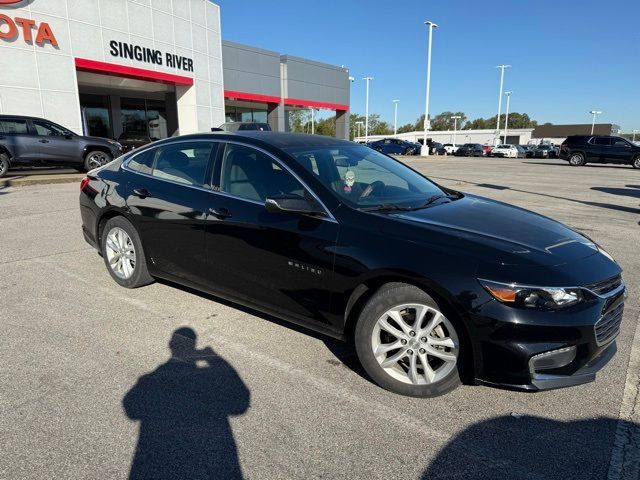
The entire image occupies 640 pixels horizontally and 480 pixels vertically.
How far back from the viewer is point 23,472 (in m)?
2.25

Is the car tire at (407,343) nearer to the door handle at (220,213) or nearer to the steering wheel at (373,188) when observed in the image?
the steering wheel at (373,188)

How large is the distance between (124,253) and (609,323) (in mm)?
4241

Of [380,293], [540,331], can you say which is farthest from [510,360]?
[380,293]

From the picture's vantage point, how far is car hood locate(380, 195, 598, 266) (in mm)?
2758

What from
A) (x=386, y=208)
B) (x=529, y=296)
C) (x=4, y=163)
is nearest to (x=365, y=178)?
(x=386, y=208)

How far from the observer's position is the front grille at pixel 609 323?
2717mm

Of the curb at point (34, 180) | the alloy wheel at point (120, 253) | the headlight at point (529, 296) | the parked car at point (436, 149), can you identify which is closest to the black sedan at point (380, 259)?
the headlight at point (529, 296)

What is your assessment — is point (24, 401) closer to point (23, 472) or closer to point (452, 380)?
point (23, 472)

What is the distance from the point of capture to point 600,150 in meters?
27.6

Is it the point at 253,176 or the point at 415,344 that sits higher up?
the point at 253,176

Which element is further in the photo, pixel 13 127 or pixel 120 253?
pixel 13 127

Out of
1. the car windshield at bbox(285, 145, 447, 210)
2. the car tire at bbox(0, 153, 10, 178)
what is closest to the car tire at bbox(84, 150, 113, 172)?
the car tire at bbox(0, 153, 10, 178)

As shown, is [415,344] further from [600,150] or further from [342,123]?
[342,123]

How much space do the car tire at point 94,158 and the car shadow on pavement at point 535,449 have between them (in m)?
14.8
